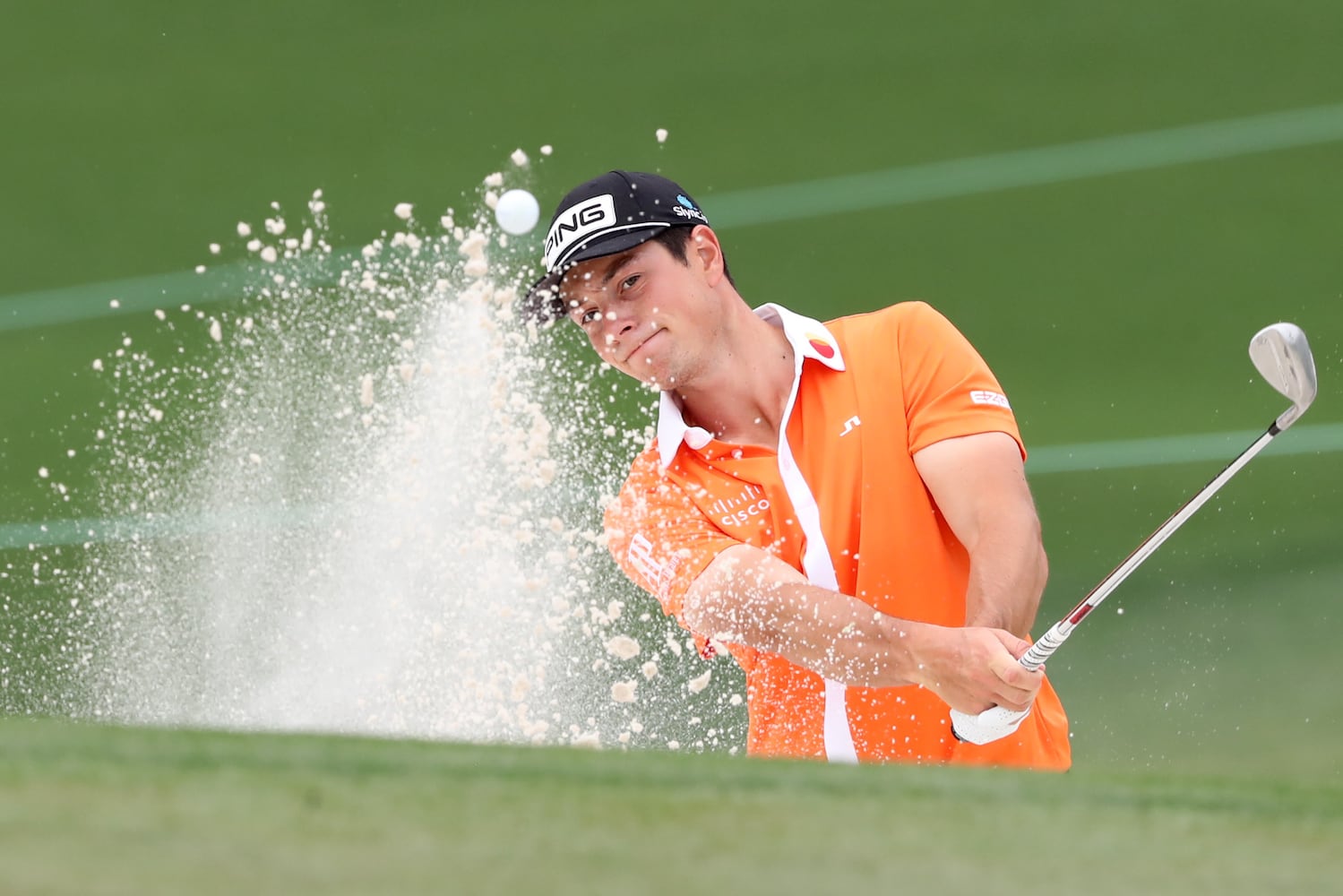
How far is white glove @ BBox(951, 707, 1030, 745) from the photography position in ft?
7.73

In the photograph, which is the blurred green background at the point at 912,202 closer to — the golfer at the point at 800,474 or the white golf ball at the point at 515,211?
the golfer at the point at 800,474

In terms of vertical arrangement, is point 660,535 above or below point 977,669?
above

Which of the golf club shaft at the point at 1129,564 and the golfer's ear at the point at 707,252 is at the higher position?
the golfer's ear at the point at 707,252

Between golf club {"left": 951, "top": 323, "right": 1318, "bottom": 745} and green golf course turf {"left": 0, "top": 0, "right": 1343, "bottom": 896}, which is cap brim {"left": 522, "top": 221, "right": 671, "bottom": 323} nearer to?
green golf course turf {"left": 0, "top": 0, "right": 1343, "bottom": 896}

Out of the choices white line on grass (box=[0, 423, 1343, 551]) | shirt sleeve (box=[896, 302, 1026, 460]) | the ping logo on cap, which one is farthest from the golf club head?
white line on grass (box=[0, 423, 1343, 551])

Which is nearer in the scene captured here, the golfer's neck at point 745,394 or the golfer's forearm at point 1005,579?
the golfer's forearm at point 1005,579

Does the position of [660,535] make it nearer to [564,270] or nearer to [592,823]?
[564,270]

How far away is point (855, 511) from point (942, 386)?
22cm

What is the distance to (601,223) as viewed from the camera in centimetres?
261

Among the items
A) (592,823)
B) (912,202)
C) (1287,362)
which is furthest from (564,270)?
(912,202)

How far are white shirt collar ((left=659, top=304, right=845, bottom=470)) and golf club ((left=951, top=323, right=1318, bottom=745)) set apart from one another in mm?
522

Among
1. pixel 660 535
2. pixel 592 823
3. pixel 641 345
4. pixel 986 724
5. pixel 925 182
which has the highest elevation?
pixel 925 182

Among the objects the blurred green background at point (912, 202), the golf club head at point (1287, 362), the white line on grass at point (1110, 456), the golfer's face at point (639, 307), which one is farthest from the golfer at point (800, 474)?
the white line on grass at point (1110, 456)

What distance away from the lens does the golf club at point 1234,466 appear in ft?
7.73
